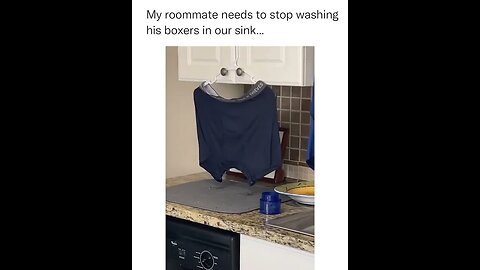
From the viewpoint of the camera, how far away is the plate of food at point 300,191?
5.27 feet

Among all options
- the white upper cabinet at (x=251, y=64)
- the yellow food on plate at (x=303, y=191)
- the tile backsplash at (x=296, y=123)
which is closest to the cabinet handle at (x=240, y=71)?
the white upper cabinet at (x=251, y=64)

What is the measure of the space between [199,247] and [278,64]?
0.52 metres

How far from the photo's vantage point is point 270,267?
145 centimetres

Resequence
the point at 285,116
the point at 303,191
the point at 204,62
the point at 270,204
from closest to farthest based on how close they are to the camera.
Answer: the point at 270,204
the point at 303,191
the point at 204,62
the point at 285,116

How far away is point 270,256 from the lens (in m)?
1.44

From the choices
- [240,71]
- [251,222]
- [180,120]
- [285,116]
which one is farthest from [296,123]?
[251,222]

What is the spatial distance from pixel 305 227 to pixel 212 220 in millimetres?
255

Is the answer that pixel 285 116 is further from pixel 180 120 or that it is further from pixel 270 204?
pixel 270 204

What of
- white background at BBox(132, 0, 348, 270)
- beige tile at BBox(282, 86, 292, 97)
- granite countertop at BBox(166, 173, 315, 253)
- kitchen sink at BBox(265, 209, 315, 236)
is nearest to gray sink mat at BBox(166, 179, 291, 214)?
granite countertop at BBox(166, 173, 315, 253)

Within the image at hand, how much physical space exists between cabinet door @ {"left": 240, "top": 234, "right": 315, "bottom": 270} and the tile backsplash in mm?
436

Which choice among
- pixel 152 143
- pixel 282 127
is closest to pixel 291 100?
pixel 282 127
